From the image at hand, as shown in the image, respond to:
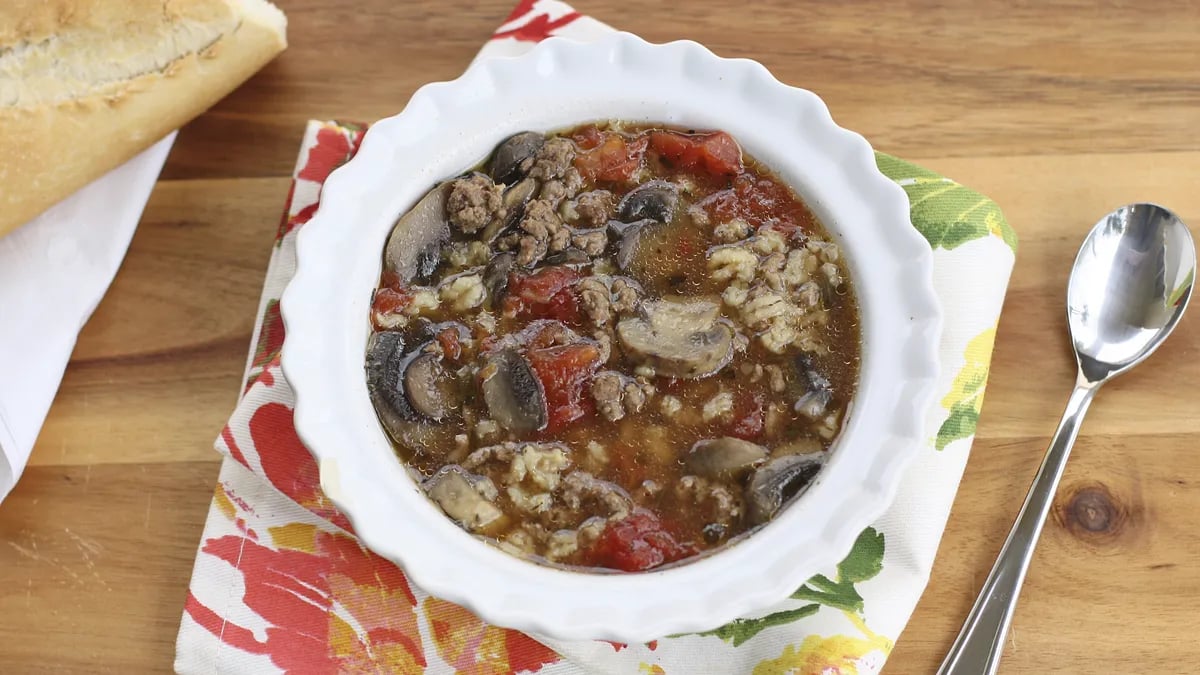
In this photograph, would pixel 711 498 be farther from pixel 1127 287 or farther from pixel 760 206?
pixel 1127 287

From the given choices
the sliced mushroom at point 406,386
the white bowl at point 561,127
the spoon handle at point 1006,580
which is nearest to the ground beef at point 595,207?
the white bowl at point 561,127

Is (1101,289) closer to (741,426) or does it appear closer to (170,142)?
(741,426)

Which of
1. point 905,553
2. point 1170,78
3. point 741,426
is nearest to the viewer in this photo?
point 741,426

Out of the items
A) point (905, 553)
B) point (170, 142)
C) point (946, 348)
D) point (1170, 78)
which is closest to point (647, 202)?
point (946, 348)

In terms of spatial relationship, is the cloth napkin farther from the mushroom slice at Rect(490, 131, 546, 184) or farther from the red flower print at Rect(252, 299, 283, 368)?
the mushroom slice at Rect(490, 131, 546, 184)

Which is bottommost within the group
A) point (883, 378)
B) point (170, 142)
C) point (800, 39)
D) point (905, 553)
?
point (905, 553)

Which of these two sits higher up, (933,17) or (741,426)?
(933,17)

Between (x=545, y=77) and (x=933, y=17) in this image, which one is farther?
(x=933, y=17)

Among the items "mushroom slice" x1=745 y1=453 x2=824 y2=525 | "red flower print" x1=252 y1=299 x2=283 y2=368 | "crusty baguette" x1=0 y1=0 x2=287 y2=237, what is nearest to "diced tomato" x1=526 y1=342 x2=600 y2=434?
"mushroom slice" x1=745 y1=453 x2=824 y2=525
